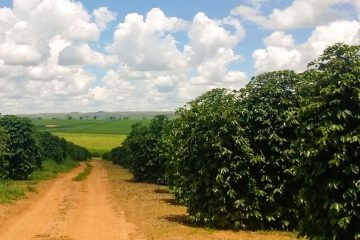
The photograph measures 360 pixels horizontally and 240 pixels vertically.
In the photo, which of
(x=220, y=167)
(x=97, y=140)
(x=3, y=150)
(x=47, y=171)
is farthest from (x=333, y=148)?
(x=97, y=140)

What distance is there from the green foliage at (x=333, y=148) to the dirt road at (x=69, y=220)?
26.7 feet

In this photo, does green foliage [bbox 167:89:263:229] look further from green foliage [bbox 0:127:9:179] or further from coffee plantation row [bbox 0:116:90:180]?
coffee plantation row [bbox 0:116:90:180]

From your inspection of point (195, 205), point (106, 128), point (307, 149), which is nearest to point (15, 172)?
point (195, 205)

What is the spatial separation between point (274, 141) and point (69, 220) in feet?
31.8

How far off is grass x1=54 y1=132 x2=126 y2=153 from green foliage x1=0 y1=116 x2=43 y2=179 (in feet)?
190

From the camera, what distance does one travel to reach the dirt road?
18.0 metres

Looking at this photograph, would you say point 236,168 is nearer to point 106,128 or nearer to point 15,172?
point 15,172

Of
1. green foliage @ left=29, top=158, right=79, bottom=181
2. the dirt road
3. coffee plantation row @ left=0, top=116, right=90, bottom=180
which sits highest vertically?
coffee plantation row @ left=0, top=116, right=90, bottom=180

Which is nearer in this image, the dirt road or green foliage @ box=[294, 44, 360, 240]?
green foliage @ box=[294, 44, 360, 240]

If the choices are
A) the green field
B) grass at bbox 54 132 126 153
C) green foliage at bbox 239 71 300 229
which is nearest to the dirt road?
green foliage at bbox 239 71 300 229

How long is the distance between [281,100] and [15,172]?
30.5 metres

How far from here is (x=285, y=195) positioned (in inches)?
733

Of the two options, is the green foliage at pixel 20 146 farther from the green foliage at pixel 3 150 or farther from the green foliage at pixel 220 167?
the green foliage at pixel 220 167

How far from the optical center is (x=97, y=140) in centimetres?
11431
